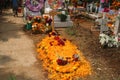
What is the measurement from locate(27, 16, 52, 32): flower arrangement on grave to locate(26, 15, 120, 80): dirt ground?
0.46 metres

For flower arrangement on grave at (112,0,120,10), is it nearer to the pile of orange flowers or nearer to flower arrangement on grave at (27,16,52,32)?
flower arrangement on grave at (27,16,52,32)

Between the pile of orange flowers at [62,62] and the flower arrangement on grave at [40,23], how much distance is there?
→ 10.4ft

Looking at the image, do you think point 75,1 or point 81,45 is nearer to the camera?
point 81,45

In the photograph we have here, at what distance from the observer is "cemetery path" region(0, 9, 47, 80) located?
376 inches

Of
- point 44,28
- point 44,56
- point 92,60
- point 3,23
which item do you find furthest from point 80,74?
point 3,23

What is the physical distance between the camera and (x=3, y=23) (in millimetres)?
17484

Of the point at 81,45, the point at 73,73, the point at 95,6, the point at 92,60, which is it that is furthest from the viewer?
the point at 95,6

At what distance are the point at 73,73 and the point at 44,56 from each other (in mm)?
2175

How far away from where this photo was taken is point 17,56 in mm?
11328

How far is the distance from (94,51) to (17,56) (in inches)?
134

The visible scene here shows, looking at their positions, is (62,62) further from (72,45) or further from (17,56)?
(72,45)

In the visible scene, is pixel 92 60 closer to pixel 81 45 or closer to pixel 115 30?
pixel 81 45

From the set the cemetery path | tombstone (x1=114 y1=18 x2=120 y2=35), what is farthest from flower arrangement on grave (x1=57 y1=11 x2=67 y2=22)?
tombstone (x1=114 y1=18 x2=120 y2=35)

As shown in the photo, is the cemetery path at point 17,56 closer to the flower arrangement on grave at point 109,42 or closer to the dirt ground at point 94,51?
the dirt ground at point 94,51
